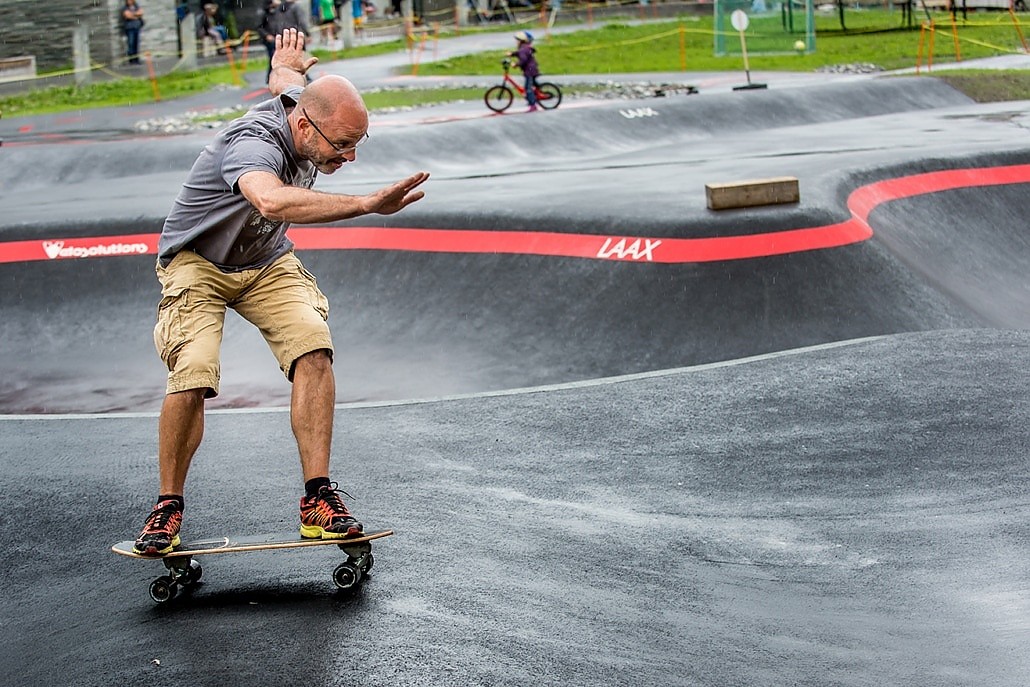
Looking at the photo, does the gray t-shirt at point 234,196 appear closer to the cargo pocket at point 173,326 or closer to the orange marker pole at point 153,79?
the cargo pocket at point 173,326

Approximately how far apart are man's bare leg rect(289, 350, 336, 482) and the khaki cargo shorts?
0.05m

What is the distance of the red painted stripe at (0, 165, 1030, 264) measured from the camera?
954 centimetres

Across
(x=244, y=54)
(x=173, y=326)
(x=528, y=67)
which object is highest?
(x=244, y=54)

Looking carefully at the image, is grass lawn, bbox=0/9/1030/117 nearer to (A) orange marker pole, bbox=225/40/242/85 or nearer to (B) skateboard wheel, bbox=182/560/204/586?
(A) orange marker pole, bbox=225/40/242/85

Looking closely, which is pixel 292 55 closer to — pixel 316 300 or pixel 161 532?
pixel 316 300

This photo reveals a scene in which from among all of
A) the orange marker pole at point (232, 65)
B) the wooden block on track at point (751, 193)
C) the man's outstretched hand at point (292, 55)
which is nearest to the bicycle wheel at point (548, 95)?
the orange marker pole at point (232, 65)

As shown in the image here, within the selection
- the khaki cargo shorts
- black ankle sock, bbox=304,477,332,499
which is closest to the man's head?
the khaki cargo shorts

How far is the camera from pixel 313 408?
4.83 metres

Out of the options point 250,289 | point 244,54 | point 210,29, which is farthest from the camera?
point 210,29

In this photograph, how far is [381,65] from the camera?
32.8m

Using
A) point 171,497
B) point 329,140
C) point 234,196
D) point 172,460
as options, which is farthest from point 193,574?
point 329,140

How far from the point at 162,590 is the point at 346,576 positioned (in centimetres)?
73

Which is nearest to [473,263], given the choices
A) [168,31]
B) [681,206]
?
[681,206]

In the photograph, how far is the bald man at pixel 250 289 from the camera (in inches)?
180
